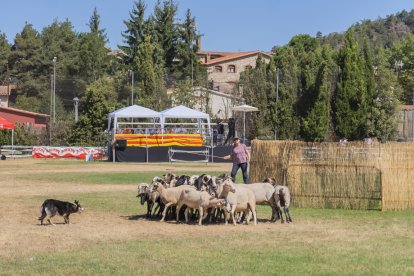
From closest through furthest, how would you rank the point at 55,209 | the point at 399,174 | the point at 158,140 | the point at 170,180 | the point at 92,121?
1. the point at 55,209
2. the point at 170,180
3. the point at 399,174
4. the point at 158,140
5. the point at 92,121

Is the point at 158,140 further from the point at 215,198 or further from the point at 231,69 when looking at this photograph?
the point at 231,69

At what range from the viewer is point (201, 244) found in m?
12.9

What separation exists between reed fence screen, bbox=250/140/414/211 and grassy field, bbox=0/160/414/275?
0.68 meters

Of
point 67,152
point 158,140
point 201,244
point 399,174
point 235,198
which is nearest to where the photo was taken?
point 201,244

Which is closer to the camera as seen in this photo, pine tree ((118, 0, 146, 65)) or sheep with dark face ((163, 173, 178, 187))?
sheep with dark face ((163, 173, 178, 187))

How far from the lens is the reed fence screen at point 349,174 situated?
19359 mm

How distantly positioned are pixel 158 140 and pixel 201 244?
32222 millimetres

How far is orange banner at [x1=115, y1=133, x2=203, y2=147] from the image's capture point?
44594mm

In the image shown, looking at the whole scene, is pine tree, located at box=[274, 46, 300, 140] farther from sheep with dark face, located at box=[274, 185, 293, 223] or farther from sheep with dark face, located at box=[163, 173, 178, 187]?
sheep with dark face, located at box=[274, 185, 293, 223]

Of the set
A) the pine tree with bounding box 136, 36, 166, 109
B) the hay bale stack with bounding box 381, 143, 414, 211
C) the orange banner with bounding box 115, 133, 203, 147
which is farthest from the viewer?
the pine tree with bounding box 136, 36, 166, 109

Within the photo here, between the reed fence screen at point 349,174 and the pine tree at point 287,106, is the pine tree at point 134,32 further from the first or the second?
the reed fence screen at point 349,174

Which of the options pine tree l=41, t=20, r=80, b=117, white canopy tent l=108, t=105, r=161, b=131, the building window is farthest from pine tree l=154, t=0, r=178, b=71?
white canopy tent l=108, t=105, r=161, b=131

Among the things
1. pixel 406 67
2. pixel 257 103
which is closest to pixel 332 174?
pixel 257 103

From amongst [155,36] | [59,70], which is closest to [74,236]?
[155,36]
